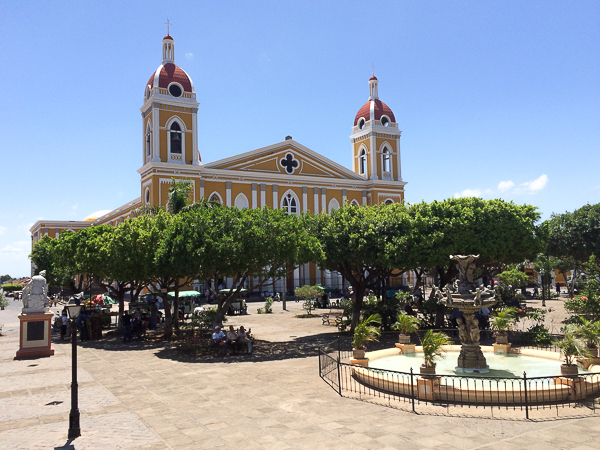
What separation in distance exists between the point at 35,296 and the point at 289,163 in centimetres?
3385

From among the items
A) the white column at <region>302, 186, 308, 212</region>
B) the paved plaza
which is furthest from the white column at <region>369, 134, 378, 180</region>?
the paved plaza

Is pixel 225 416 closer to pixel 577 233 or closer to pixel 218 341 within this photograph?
pixel 218 341

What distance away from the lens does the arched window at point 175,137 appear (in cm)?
4309

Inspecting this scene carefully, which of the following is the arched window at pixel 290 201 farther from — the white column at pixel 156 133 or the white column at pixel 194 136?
the white column at pixel 156 133

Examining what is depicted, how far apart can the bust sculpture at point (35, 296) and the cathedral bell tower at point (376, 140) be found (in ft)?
131

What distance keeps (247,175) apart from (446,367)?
36259mm

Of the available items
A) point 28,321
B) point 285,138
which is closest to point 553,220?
point 285,138

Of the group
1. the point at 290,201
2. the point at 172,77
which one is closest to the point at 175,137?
the point at 172,77

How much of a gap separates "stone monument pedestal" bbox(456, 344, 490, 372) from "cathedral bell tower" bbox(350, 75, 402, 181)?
41.7 meters

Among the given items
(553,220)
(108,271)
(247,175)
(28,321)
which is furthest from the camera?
(247,175)

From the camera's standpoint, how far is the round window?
141 ft

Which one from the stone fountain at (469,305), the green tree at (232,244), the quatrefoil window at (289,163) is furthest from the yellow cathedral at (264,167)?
the stone fountain at (469,305)

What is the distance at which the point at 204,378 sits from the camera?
13430 millimetres

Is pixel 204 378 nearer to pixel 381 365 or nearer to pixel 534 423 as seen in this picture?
pixel 381 365
